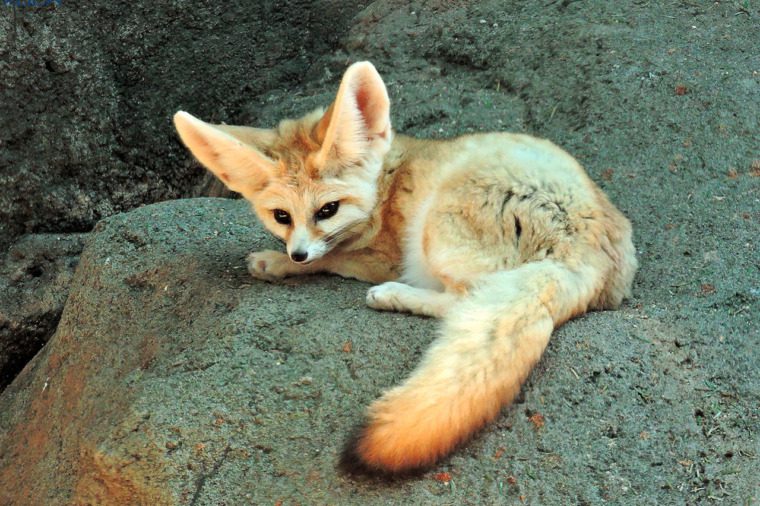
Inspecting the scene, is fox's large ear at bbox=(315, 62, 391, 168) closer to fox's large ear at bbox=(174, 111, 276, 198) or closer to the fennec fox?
the fennec fox

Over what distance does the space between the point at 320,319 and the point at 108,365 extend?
858 millimetres

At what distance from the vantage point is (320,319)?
3.18m

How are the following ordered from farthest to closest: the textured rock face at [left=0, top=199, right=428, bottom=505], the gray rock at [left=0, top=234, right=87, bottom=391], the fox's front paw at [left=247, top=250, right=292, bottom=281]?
the gray rock at [left=0, top=234, right=87, bottom=391] < the fox's front paw at [left=247, top=250, right=292, bottom=281] < the textured rock face at [left=0, top=199, right=428, bottom=505]

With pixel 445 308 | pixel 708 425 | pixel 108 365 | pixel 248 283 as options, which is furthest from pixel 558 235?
pixel 108 365

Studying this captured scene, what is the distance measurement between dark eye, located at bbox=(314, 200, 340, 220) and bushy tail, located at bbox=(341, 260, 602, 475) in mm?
700

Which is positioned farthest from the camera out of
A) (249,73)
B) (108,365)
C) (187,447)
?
(249,73)

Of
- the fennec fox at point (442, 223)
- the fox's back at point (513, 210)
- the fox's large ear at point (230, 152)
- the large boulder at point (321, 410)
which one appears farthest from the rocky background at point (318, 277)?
the fox's large ear at point (230, 152)

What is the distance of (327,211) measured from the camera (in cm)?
342

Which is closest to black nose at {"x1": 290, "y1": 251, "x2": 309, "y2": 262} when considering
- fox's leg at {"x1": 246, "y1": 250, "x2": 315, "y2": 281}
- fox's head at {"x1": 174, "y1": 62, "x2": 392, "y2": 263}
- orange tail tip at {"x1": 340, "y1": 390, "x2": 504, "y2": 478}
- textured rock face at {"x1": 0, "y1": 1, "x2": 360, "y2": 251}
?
fox's head at {"x1": 174, "y1": 62, "x2": 392, "y2": 263}

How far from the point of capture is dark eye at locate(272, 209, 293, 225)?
11.2 feet

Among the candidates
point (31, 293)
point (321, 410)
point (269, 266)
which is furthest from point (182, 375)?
point (31, 293)

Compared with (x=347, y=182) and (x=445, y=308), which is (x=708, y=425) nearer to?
(x=445, y=308)

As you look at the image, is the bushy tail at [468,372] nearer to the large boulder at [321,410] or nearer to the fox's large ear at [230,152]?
the large boulder at [321,410]

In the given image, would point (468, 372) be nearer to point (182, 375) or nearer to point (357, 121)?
point (182, 375)
